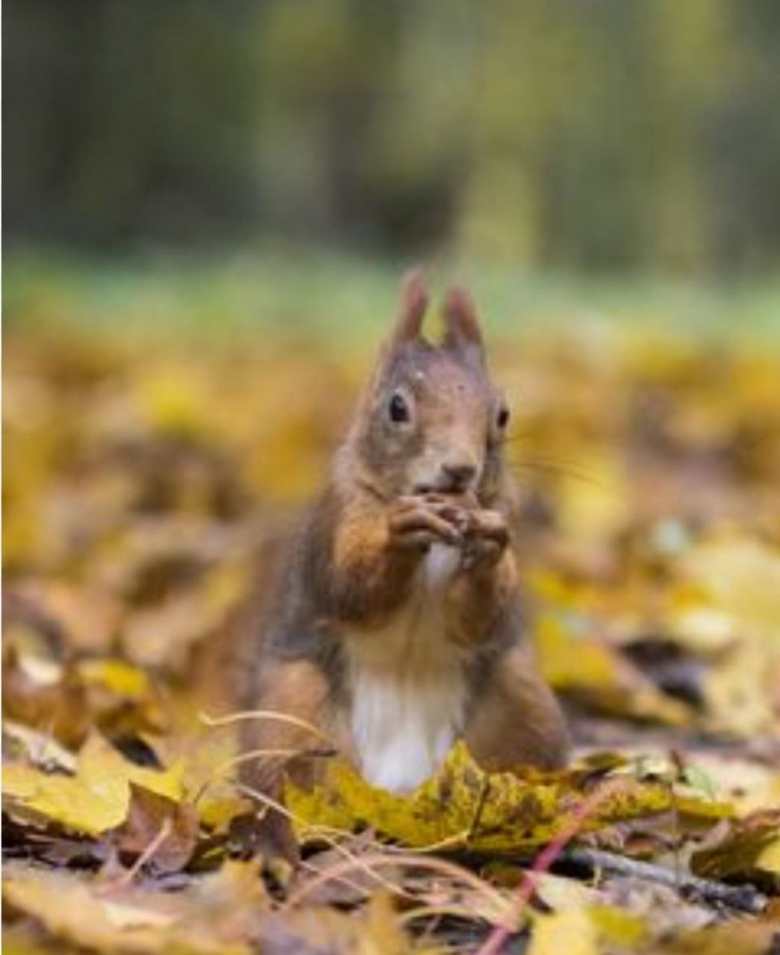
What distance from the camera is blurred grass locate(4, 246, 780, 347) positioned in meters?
14.6

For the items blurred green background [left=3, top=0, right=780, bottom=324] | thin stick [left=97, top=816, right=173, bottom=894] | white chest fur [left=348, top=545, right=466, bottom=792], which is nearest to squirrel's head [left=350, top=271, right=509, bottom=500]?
white chest fur [left=348, top=545, right=466, bottom=792]

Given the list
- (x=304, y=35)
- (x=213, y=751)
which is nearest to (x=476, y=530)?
(x=213, y=751)

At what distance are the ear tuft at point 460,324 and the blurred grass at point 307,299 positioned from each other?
8.35 metres

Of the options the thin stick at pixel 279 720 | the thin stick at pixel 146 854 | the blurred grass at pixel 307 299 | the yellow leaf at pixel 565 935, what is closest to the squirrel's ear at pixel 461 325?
the thin stick at pixel 279 720

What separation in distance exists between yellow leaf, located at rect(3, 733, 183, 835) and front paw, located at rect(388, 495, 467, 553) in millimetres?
342

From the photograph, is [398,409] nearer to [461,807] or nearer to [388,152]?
[461,807]

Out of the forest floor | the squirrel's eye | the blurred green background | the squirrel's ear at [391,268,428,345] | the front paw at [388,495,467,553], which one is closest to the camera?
the forest floor

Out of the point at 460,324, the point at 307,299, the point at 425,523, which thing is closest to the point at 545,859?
the point at 425,523

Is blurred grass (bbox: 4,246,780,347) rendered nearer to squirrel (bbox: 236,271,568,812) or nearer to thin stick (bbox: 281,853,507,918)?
squirrel (bbox: 236,271,568,812)

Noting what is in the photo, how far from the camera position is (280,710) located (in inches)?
133

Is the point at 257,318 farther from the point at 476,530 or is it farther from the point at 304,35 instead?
the point at 476,530

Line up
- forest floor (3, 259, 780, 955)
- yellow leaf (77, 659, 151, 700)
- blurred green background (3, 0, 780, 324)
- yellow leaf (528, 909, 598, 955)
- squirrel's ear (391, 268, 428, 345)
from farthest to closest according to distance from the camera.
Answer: blurred green background (3, 0, 780, 324) < yellow leaf (77, 659, 151, 700) < squirrel's ear (391, 268, 428, 345) < forest floor (3, 259, 780, 955) < yellow leaf (528, 909, 598, 955)

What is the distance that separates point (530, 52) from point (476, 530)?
1078 inches

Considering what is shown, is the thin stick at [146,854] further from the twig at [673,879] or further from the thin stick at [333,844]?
the twig at [673,879]
